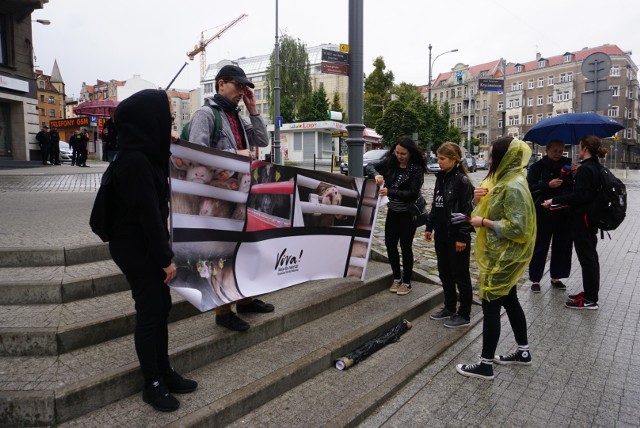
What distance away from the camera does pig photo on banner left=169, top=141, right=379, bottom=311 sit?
3.26 metres

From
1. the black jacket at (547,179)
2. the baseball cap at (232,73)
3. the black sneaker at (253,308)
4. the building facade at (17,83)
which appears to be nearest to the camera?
the baseball cap at (232,73)

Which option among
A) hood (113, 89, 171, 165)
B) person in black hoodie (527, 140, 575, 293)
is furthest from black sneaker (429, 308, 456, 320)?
hood (113, 89, 171, 165)

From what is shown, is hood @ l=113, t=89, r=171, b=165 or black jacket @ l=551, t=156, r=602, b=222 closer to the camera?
hood @ l=113, t=89, r=171, b=165

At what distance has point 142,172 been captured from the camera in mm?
2580

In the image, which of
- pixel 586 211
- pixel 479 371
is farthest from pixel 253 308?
pixel 586 211

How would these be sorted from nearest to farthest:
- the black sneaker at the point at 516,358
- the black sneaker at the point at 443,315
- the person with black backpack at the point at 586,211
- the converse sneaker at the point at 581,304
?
the black sneaker at the point at 516,358, the black sneaker at the point at 443,315, the person with black backpack at the point at 586,211, the converse sneaker at the point at 581,304

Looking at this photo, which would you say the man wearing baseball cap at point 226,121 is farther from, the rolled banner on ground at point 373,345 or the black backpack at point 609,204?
the black backpack at point 609,204

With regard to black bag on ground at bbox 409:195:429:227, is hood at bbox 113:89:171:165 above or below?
above

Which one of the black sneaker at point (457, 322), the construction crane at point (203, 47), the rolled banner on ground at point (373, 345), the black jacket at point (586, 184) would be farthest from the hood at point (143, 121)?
the construction crane at point (203, 47)

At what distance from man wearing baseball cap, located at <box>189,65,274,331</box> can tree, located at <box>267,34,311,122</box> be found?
164 feet

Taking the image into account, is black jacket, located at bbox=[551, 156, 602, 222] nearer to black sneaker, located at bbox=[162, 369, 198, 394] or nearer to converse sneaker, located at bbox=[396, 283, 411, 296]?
converse sneaker, located at bbox=[396, 283, 411, 296]

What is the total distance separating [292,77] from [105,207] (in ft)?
176

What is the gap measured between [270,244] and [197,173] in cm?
106

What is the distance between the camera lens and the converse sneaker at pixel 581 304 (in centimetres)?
541
